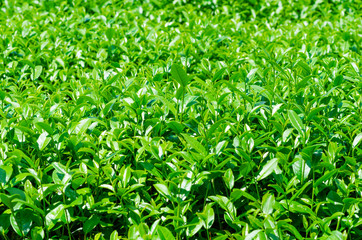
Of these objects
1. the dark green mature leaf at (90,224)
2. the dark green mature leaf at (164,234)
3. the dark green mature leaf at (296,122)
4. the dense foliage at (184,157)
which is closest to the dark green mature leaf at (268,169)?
the dense foliage at (184,157)

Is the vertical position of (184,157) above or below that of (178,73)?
below

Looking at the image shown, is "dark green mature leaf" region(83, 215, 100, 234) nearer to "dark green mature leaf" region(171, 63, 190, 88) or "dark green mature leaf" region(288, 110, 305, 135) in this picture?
"dark green mature leaf" region(171, 63, 190, 88)

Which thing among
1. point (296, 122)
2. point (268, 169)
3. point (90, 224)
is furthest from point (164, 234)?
point (296, 122)

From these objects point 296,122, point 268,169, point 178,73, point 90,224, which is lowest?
point 90,224

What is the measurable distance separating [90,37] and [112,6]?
4.32 feet

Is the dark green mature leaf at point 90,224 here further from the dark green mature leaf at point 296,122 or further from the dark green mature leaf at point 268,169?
the dark green mature leaf at point 296,122

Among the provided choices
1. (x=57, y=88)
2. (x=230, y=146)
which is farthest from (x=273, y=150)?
(x=57, y=88)

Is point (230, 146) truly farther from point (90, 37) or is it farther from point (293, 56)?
point (90, 37)

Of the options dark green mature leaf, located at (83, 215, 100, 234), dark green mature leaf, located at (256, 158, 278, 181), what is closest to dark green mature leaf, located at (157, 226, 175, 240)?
dark green mature leaf, located at (83, 215, 100, 234)

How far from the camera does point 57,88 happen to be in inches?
112

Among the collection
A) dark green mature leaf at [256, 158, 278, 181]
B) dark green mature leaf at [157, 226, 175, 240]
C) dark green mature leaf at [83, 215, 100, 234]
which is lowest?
dark green mature leaf at [83, 215, 100, 234]

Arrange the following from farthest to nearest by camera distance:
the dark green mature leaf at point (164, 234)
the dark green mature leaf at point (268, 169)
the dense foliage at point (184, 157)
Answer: the dark green mature leaf at point (268, 169), the dense foliage at point (184, 157), the dark green mature leaf at point (164, 234)

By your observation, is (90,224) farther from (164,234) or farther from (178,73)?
(178,73)

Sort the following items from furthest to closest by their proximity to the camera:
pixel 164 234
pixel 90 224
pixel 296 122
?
pixel 296 122
pixel 90 224
pixel 164 234
